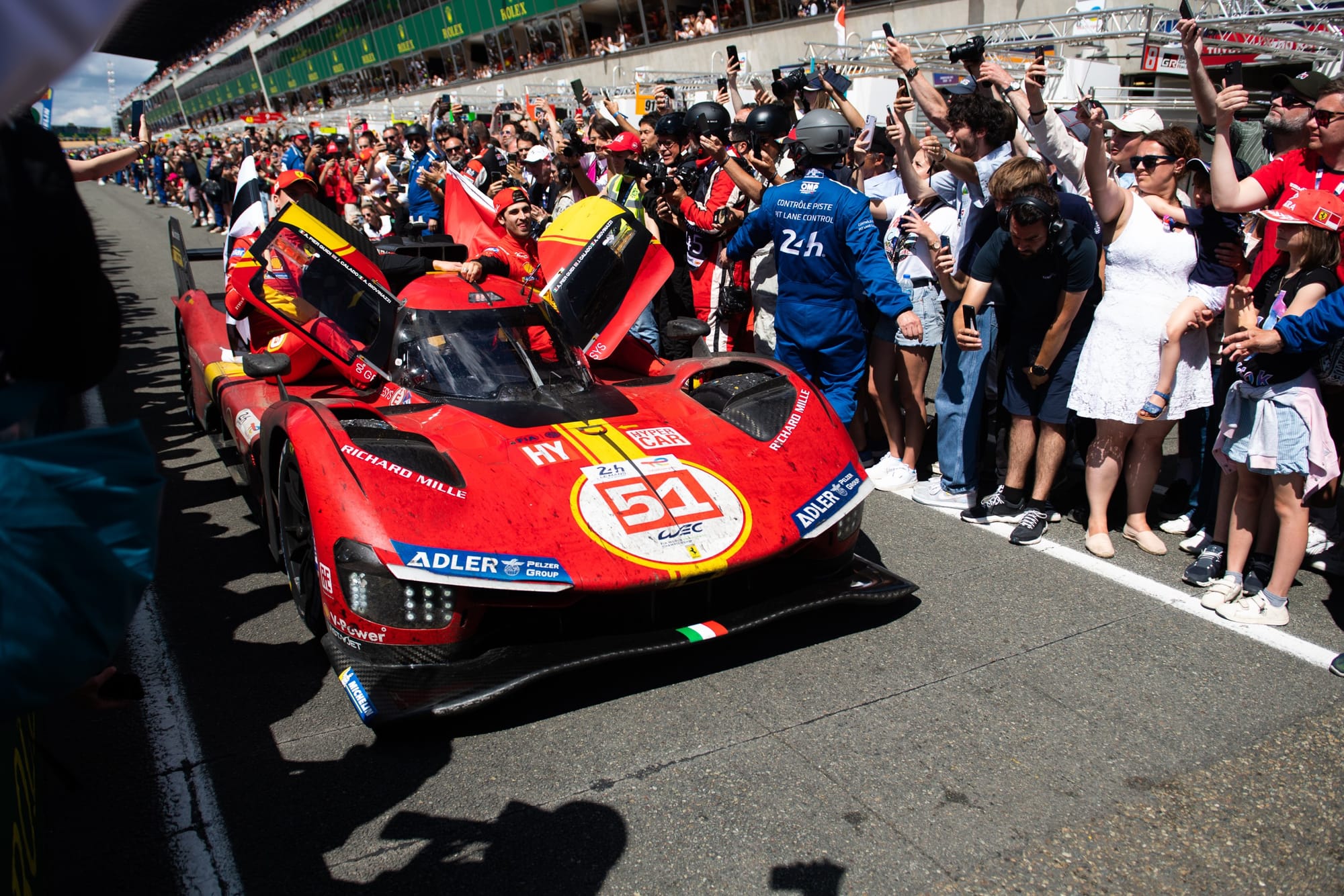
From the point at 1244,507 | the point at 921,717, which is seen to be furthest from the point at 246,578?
the point at 1244,507

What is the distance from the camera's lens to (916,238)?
562 cm

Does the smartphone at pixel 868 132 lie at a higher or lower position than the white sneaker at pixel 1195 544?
higher

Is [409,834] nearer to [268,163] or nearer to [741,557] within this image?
[741,557]

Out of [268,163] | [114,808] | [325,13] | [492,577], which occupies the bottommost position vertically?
[114,808]

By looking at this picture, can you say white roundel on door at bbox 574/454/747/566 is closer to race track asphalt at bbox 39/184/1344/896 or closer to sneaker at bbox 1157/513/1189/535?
race track asphalt at bbox 39/184/1344/896

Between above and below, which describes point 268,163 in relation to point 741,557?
above

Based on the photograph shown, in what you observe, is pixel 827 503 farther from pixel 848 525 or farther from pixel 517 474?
pixel 517 474

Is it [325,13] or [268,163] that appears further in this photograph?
[325,13]

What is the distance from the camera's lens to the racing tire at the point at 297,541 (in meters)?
3.70

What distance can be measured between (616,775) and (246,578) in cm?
244

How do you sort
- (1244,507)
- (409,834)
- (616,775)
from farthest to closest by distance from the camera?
(1244,507) < (616,775) < (409,834)

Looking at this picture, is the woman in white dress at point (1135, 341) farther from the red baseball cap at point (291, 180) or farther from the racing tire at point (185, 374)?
the racing tire at point (185, 374)

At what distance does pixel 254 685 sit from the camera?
3.58 meters

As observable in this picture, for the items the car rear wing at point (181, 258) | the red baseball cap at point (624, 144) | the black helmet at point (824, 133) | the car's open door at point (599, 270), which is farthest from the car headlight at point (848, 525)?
the car rear wing at point (181, 258)
